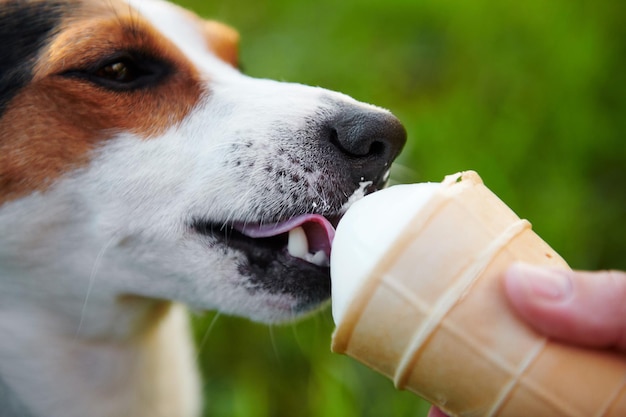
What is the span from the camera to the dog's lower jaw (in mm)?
2264

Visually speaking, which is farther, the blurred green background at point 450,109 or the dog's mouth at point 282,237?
the blurred green background at point 450,109

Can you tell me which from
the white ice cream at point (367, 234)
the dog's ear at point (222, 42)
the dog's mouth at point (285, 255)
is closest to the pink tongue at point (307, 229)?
the dog's mouth at point (285, 255)

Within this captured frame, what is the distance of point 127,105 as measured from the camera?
2154 millimetres

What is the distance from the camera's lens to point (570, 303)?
148 cm

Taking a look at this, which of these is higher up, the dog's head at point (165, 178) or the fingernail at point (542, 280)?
the fingernail at point (542, 280)

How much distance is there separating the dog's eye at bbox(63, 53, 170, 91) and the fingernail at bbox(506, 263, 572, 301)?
130 cm

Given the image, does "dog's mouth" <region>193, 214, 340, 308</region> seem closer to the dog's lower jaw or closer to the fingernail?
the dog's lower jaw

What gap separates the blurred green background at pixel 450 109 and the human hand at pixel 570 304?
1517 mm

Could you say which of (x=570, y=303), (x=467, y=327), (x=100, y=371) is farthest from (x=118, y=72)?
(x=570, y=303)

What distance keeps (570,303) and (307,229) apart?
79cm

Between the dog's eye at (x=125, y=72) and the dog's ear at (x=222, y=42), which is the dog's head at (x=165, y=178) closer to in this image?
the dog's eye at (x=125, y=72)

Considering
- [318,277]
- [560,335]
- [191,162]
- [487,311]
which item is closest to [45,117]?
[191,162]

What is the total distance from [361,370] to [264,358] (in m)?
0.48

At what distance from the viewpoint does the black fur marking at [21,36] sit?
212 cm
